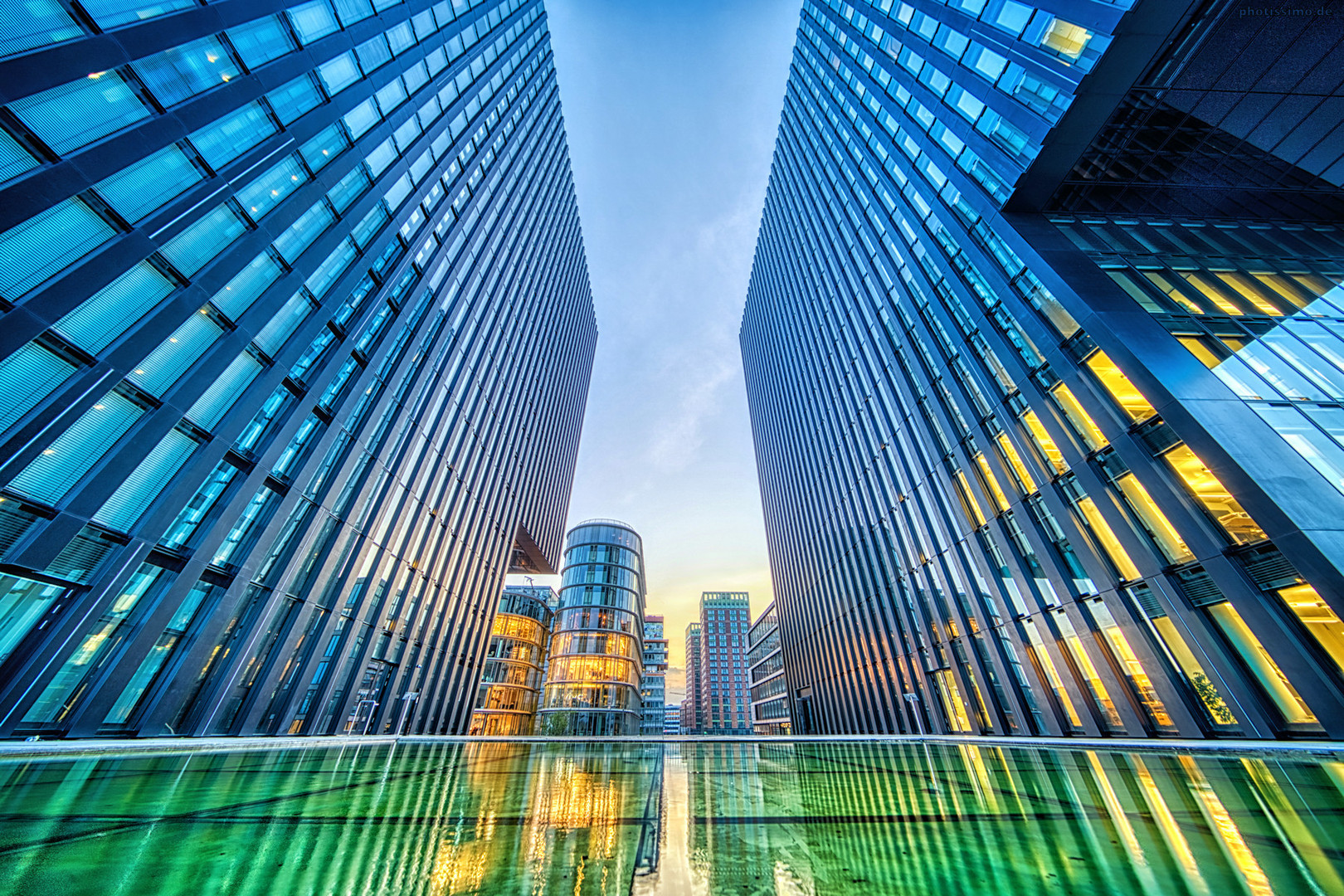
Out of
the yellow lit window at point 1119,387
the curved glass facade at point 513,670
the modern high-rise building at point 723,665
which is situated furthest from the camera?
the modern high-rise building at point 723,665

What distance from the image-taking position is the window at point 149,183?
1158 cm

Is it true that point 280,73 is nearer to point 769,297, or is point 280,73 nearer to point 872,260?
point 872,260

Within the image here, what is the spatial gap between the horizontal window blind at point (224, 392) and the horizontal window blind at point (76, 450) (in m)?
1.46

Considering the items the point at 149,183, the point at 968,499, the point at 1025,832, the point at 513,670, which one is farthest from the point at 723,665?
the point at 1025,832

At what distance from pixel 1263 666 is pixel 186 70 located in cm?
3165

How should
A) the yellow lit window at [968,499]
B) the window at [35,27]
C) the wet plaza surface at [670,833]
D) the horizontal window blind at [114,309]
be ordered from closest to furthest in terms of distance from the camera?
1. the wet plaza surface at [670,833]
2. the window at [35,27]
3. the horizontal window blind at [114,309]
4. the yellow lit window at [968,499]

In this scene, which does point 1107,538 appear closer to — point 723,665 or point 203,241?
point 203,241

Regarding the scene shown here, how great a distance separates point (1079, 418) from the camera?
1644cm

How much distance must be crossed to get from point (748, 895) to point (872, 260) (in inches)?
1385

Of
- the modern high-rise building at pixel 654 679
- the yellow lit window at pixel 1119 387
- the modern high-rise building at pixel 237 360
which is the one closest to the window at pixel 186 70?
the modern high-rise building at pixel 237 360

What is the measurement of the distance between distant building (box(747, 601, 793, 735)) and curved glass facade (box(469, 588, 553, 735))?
2789 centimetres

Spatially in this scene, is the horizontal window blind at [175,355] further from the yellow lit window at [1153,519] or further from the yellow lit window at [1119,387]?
the yellow lit window at [1153,519]

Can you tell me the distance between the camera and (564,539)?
57.9m

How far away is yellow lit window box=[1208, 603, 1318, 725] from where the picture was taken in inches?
433
